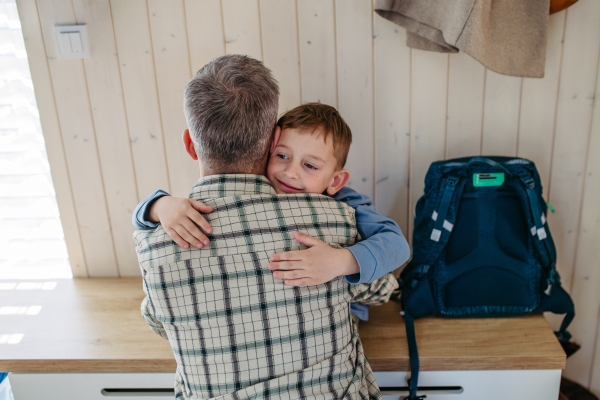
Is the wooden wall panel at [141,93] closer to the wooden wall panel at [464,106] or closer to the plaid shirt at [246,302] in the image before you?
the plaid shirt at [246,302]

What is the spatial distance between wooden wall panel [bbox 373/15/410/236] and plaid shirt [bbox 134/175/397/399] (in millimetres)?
613

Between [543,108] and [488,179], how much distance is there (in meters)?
0.35

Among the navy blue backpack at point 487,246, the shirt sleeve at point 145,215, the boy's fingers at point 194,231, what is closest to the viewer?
the boy's fingers at point 194,231

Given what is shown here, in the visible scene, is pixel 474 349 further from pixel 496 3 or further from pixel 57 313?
pixel 57 313

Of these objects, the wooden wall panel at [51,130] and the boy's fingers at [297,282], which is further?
the wooden wall panel at [51,130]

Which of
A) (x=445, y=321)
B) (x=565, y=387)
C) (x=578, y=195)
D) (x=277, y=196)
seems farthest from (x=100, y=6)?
(x=565, y=387)

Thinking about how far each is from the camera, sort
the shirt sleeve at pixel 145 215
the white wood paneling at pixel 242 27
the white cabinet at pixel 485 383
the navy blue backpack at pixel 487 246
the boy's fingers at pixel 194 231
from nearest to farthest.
→ 1. the boy's fingers at pixel 194 231
2. the shirt sleeve at pixel 145 215
3. the white cabinet at pixel 485 383
4. the navy blue backpack at pixel 487 246
5. the white wood paneling at pixel 242 27

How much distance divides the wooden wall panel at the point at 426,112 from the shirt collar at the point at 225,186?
0.73 m

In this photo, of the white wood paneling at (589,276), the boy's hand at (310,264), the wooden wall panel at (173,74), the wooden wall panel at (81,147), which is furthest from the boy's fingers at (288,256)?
the white wood paneling at (589,276)

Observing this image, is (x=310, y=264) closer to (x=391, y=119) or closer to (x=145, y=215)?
(x=145, y=215)

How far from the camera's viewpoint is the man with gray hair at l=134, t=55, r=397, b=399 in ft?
2.48

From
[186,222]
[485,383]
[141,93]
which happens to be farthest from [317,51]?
[485,383]

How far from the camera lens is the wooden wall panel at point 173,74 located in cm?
129

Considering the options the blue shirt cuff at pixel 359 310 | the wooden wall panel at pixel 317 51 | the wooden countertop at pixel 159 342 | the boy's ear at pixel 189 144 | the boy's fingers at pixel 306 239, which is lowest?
the wooden countertop at pixel 159 342
